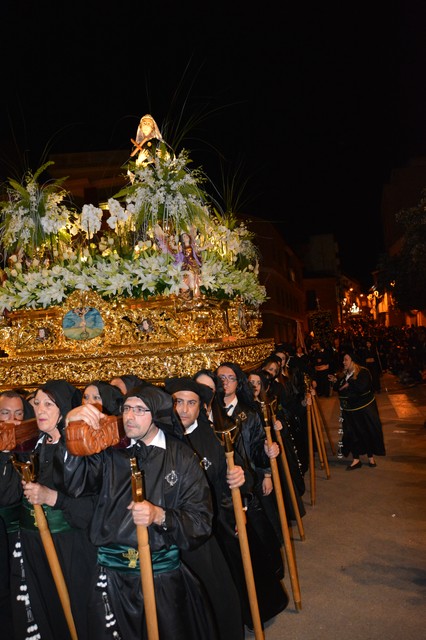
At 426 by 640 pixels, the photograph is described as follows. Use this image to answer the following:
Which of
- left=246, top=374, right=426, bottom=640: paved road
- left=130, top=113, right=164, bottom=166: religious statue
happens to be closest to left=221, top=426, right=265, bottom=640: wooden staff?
left=246, top=374, right=426, bottom=640: paved road

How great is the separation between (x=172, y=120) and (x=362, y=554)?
510cm

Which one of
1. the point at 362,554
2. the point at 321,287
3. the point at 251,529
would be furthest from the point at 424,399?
the point at 321,287

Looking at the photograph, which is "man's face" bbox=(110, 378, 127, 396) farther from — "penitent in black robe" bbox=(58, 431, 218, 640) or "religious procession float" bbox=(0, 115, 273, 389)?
"penitent in black robe" bbox=(58, 431, 218, 640)

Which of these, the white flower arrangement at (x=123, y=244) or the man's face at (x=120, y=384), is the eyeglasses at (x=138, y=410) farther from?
the white flower arrangement at (x=123, y=244)

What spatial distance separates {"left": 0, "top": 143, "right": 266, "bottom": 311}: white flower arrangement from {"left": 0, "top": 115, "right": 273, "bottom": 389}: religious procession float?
11mm

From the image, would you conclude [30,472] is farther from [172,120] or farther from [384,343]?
[384,343]

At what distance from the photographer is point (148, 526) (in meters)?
2.49

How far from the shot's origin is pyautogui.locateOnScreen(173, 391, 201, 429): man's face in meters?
3.50

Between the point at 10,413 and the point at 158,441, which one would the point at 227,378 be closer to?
the point at 10,413

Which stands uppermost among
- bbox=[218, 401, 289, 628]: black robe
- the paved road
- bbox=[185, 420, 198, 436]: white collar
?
bbox=[185, 420, 198, 436]: white collar

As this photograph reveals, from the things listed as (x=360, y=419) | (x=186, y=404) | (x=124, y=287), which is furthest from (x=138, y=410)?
(x=360, y=419)

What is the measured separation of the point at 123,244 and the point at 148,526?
3.51m

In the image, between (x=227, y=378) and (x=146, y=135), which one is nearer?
(x=227, y=378)

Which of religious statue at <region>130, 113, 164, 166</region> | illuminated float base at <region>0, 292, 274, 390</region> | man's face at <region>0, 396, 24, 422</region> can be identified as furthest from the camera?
religious statue at <region>130, 113, 164, 166</region>
